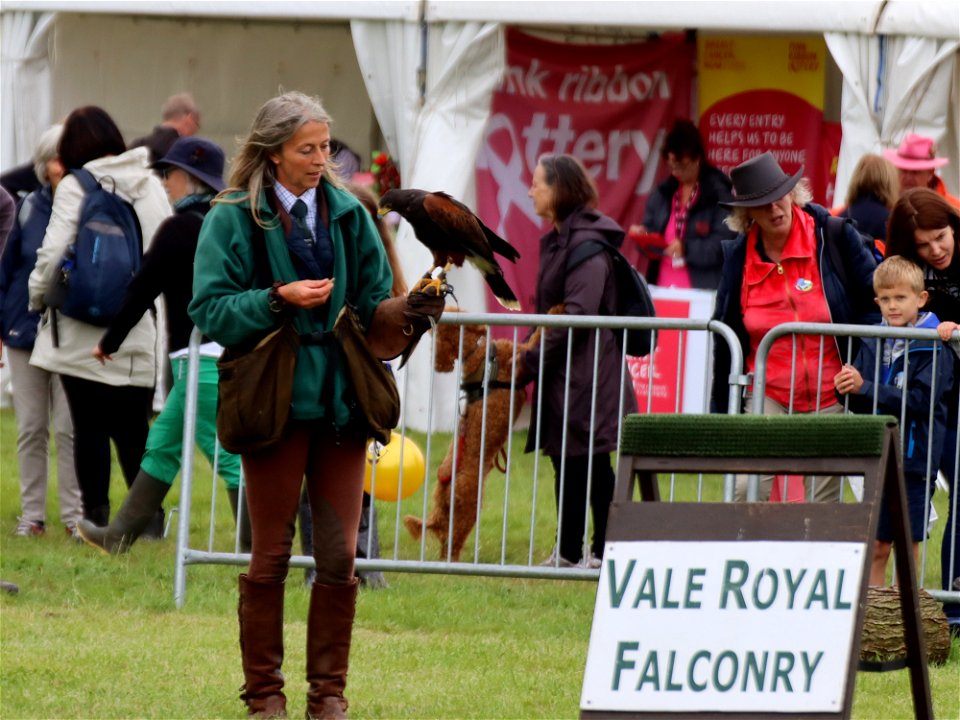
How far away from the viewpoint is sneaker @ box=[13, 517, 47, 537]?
8.25m

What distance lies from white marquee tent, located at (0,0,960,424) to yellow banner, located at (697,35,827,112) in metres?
0.49

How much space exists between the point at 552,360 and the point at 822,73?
5.09 m

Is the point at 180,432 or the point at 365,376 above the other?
the point at 365,376

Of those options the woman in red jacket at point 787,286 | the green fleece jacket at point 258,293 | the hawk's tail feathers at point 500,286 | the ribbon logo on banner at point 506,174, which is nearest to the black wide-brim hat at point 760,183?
the woman in red jacket at point 787,286

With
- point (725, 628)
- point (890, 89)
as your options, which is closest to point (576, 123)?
point (890, 89)

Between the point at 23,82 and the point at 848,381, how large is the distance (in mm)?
7432

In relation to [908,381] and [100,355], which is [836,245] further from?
[100,355]

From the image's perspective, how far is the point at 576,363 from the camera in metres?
7.49

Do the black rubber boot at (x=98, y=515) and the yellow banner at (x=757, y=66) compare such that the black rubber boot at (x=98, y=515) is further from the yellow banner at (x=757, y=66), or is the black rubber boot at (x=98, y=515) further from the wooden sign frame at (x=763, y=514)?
the yellow banner at (x=757, y=66)

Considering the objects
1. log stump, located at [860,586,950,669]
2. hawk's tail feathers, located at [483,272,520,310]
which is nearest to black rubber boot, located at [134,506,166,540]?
hawk's tail feathers, located at [483,272,520,310]

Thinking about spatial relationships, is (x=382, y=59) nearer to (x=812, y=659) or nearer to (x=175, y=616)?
(x=175, y=616)

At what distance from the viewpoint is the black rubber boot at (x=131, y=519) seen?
7.47 meters

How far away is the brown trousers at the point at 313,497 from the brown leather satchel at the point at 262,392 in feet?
0.43

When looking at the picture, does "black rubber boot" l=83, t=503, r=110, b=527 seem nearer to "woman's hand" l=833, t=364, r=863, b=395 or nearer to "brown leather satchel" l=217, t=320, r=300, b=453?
"brown leather satchel" l=217, t=320, r=300, b=453
